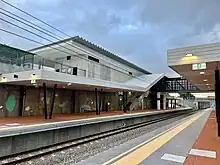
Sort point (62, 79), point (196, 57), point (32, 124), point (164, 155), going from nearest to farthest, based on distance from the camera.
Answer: point (164, 155)
point (196, 57)
point (32, 124)
point (62, 79)

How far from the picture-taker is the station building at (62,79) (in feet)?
51.9

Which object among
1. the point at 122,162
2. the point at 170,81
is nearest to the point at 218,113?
the point at 122,162

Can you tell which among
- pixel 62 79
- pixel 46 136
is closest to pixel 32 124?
pixel 46 136

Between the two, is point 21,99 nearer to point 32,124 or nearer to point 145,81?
point 32,124

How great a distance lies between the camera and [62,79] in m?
14.8

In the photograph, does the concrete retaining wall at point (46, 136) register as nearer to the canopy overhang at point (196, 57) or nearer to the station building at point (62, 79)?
the station building at point (62, 79)

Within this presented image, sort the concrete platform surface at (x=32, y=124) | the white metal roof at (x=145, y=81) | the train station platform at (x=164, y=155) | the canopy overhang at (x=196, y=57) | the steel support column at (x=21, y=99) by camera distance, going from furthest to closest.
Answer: the white metal roof at (x=145, y=81) → the steel support column at (x=21, y=99) → the concrete platform surface at (x=32, y=124) → the canopy overhang at (x=196, y=57) → the train station platform at (x=164, y=155)

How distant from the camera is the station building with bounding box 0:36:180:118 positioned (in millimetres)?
15812

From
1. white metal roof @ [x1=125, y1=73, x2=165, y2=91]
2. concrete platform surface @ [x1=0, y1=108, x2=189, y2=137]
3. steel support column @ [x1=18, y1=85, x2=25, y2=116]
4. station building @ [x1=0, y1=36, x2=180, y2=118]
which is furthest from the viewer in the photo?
white metal roof @ [x1=125, y1=73, x2=165, y2=91]

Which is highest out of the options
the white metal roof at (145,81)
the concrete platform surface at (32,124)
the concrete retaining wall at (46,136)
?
the white metal roof at (145,81)

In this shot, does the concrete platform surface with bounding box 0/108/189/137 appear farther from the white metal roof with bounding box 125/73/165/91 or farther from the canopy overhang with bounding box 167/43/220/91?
the white metal roof with bounding box 125/73/165/91

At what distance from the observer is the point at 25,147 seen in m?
9.05

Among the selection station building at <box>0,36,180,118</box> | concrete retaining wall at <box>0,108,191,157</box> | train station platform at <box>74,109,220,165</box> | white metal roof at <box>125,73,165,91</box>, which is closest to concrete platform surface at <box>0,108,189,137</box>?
concrete retaining wall at <box>0,108,191,157</box>

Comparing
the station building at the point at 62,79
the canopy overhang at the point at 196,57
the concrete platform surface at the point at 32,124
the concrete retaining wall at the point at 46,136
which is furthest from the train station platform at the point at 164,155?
the station building at the point at 62,79
